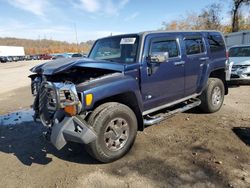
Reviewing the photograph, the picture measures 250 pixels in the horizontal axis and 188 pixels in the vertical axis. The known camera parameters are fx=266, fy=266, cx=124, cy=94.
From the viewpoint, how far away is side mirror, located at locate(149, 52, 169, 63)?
444 centimetres

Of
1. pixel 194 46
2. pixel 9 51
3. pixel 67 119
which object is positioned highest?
pixel 194 46

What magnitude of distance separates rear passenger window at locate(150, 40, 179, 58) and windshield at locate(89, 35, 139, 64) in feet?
1.22

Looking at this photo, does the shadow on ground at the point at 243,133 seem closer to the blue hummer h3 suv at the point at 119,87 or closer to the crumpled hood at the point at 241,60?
the blue hummer h3 suv at the point at 119,87

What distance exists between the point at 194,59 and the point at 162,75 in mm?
1165

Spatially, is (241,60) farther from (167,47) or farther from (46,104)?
(46,104)

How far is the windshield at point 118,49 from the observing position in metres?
4.82

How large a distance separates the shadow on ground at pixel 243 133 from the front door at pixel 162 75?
1.30 m

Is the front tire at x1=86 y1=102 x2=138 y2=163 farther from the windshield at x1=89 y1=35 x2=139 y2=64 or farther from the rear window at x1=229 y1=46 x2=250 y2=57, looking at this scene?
the rear window at x1=229 y1=46 x2=250 y2=57

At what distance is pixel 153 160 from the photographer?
419 centimetres

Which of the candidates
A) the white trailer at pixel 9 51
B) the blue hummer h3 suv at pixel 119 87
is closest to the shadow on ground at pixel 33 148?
the blue hummer h3 suv at pixel 119 87

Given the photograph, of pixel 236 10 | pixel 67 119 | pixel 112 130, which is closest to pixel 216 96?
pixel 112 130

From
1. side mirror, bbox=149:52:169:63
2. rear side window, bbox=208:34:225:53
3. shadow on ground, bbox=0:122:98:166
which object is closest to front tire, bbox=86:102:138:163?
shadow on ground, bbox=0:122:98:166

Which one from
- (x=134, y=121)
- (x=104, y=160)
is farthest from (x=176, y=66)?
(x=104, y=160)

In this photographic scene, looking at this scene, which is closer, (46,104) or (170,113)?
(46,104)
